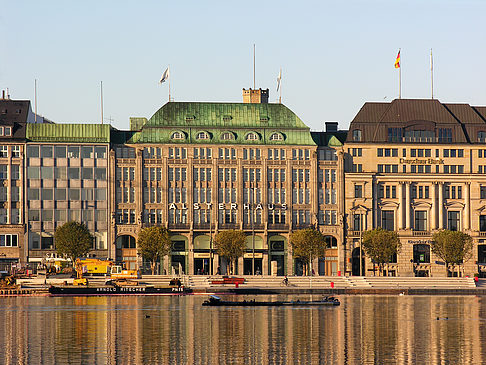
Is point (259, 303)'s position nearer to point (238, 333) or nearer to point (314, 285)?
point (238, 333)

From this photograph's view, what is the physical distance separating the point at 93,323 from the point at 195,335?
1609cm

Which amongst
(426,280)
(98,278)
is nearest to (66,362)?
(98,278)

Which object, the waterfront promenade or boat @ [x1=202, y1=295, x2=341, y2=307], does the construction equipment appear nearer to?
the waterfront promenade

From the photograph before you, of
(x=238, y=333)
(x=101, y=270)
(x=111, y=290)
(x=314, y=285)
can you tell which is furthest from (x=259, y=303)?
(x=101, y=270)

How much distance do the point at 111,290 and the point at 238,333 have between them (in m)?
72.5

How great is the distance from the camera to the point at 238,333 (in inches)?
4043

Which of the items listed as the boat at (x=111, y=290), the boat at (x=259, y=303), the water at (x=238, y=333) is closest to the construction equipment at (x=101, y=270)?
the boat at (x=111, y=290)

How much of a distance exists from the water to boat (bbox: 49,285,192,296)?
71.9ft

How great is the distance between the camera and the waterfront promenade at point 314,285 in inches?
6988

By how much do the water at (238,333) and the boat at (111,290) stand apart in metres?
21.9

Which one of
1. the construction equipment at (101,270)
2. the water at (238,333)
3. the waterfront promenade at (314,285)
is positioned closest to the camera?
the water at (238,333)

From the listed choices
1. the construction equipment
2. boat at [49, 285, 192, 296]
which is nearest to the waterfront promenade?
the construction equipment

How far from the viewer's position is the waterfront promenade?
17750cm

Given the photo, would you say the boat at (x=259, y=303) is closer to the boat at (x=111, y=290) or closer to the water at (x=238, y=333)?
the water at (x=238, y=333)
